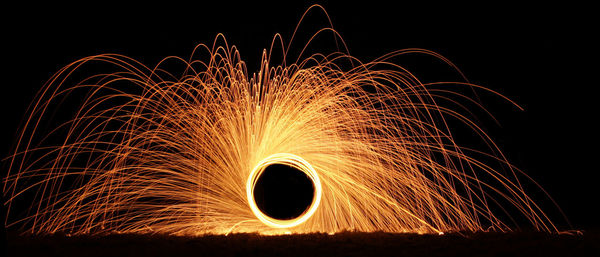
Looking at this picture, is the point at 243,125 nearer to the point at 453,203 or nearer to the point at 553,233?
the point at 453,203

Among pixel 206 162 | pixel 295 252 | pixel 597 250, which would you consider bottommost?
pixel 597 250

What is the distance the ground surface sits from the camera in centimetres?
780

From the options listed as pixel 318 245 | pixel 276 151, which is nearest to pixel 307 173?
pixel 276 151

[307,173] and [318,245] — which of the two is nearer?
[318,245]

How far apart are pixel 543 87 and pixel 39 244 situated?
11644mm

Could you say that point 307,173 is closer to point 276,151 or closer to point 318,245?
point 276,151

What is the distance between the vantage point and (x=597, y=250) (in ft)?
26.6

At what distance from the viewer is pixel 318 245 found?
8.21m

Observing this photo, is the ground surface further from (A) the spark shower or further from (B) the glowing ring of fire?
(A) the spark shower

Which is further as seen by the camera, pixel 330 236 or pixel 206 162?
pixel 206 162

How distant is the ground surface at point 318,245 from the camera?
7805mm

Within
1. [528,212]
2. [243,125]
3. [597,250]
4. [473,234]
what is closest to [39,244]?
[243,125]

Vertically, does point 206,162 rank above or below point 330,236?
above

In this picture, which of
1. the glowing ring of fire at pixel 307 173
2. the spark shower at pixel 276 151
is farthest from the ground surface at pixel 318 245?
the spark shower at pixel 276 151
